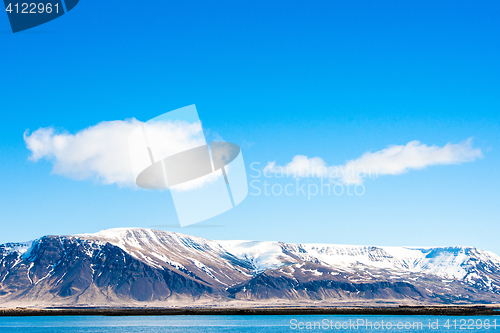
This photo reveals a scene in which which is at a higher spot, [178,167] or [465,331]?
[178,167]

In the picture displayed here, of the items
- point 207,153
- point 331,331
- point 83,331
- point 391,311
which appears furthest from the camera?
point 391,311

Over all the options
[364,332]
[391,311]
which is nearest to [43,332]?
[364,332]

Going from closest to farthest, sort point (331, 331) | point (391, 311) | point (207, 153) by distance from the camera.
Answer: point (207, 153), point (331, 331), point (391, 311)

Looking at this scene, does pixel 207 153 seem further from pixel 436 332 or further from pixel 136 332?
pixel 436 332

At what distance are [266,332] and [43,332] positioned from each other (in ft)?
138

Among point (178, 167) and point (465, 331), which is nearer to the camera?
point (178, 167)

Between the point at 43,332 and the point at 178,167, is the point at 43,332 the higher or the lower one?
the lower one

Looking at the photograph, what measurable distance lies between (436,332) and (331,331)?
20800 mm

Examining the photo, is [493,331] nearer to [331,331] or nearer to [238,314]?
[331,331]

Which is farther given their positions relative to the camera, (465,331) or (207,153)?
(465,331)

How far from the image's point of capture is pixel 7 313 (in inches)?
7372

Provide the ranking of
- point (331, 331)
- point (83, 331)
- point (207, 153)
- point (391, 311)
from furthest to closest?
point (391, 311), point (83, 331), point (331, 331), point (207, 153)

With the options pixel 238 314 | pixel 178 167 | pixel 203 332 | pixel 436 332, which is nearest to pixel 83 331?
pixel 203 332

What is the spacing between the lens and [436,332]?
312 feet
